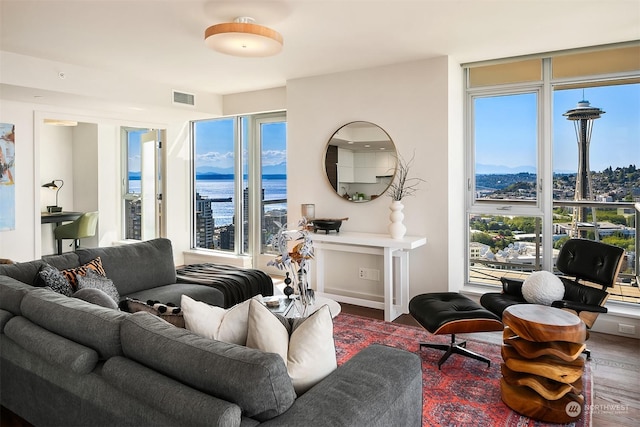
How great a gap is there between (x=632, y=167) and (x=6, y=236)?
6.22 meters

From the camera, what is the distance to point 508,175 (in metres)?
4.49

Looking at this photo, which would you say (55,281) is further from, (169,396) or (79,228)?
(79,228)

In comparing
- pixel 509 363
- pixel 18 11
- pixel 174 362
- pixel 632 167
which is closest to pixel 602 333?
pixel 632 167

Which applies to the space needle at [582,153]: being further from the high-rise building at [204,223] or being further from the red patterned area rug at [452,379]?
the high-rise building at [204,223]

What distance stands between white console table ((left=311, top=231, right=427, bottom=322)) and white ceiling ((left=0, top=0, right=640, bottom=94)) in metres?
1.73

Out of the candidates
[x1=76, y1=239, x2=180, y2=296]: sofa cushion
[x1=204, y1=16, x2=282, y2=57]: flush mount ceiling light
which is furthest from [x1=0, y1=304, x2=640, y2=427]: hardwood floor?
[x1=204, y1=16, x2=282, y2=57]: flush mount ceiling light

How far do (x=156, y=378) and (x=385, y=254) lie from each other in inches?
115

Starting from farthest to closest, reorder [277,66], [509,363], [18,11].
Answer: [277,66] < [18,11] < [509,363]

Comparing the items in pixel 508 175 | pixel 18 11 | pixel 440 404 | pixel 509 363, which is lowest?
pixel 440 404

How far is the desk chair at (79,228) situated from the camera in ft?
22.6

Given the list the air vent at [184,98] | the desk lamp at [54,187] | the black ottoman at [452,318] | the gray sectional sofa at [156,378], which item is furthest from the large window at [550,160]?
the desk lamp at [54,187]

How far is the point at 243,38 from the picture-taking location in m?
3.14

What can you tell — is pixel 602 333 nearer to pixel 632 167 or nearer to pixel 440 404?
pixel 632 167

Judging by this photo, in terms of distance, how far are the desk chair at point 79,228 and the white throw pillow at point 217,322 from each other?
5916 millimetres
